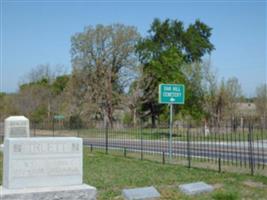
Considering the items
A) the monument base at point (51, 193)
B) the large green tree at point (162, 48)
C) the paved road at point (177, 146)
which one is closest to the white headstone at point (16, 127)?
the paved road at point (177, 146)

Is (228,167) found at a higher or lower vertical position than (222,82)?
lower

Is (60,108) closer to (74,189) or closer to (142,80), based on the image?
(142,80)

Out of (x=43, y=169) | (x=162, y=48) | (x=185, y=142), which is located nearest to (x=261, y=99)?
(x=162, y=48)

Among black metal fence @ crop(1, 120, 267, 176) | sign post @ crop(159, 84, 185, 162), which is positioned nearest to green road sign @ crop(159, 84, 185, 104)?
sign post @ crop(159, 84, 185, 162)

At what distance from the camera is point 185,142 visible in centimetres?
2516

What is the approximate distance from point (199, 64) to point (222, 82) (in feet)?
9.82

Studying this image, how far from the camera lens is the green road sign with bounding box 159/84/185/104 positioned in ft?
64.5

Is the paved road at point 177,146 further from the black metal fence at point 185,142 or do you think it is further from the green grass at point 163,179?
the green grass at point 163,179

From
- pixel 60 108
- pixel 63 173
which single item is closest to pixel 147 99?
pixel 60 108

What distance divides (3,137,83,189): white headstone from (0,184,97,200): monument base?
6.0 inches

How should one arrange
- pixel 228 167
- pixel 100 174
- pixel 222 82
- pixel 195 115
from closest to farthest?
1. pixel 100 174
2. pixel 228 167
3. pixel 195 115
4. pixel 222 82

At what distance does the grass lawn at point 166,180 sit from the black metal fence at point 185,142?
4.93ft

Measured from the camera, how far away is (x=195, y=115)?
140 ft

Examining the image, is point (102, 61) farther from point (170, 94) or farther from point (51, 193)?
point (51, 193)
